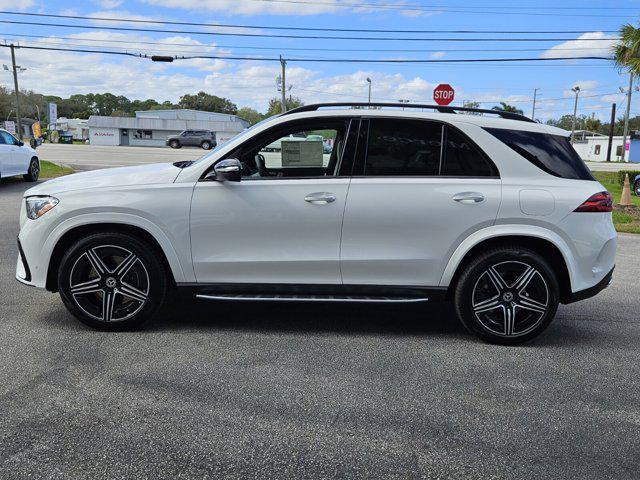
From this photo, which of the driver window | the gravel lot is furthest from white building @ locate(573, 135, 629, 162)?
the gravel lot

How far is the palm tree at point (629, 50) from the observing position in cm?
1859

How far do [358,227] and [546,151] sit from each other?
5.36ft

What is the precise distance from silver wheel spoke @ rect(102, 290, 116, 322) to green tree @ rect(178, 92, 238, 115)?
132019 millimetres

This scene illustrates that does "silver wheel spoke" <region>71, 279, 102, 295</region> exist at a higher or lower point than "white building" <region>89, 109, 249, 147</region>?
lower

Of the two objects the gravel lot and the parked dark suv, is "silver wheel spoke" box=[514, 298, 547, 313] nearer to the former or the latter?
the gravel lot

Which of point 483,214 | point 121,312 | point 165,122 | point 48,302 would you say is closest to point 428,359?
point 483,214

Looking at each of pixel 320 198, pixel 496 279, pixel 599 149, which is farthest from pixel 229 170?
pixel 599 149

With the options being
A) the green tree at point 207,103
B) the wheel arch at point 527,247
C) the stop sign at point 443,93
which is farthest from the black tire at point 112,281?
the green tree at point 207,103

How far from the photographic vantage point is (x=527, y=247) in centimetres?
450

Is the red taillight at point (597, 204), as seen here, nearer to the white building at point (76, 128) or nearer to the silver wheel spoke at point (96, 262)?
the silver wheel spoke at point (96, 262)

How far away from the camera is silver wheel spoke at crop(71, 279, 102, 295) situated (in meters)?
4.51

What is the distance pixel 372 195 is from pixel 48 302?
10.7ft

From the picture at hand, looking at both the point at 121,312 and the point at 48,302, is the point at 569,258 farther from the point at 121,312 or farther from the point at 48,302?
the point at 48,302

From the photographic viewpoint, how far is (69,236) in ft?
14.9
